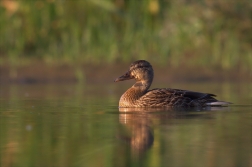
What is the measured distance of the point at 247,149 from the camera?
20.9 ft

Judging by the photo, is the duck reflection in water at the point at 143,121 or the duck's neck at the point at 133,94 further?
the duck's neck at the point at 133,94

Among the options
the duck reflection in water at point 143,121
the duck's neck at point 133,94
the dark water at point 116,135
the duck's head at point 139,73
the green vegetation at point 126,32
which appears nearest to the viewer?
the dark water at point 116,135

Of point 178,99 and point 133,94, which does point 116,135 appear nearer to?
point 178,99

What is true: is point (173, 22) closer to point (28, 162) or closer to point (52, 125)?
point (52, 125)

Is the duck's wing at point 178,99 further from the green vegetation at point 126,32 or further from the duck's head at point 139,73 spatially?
the green vegetation at point 126,32

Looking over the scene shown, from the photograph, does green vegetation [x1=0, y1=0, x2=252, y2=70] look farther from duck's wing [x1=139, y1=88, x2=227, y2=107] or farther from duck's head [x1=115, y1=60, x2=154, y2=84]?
duck's wing [x1=139, y1=88, x2=227, y2=107]

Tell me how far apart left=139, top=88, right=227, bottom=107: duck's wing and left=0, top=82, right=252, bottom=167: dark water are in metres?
0.42

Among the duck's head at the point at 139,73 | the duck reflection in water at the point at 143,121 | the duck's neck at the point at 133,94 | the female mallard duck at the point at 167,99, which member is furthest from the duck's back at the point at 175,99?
the duck's head at the point at 139,73

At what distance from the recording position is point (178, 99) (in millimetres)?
10750

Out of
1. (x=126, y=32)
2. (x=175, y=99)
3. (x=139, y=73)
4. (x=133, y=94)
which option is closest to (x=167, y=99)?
(x=175, y=99)

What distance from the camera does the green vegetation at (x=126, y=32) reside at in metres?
17.4

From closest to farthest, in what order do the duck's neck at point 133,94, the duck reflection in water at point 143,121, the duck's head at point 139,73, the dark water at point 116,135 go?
the dark water at point 116,135, the duck reflection in water at point 143,121, the duck's neck at point 133,94, the duck's head at point 139,73

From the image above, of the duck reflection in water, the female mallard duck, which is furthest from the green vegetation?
the duck reflection in water

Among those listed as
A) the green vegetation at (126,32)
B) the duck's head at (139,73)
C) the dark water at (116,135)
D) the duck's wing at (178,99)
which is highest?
the green vegetation at (126,32)
